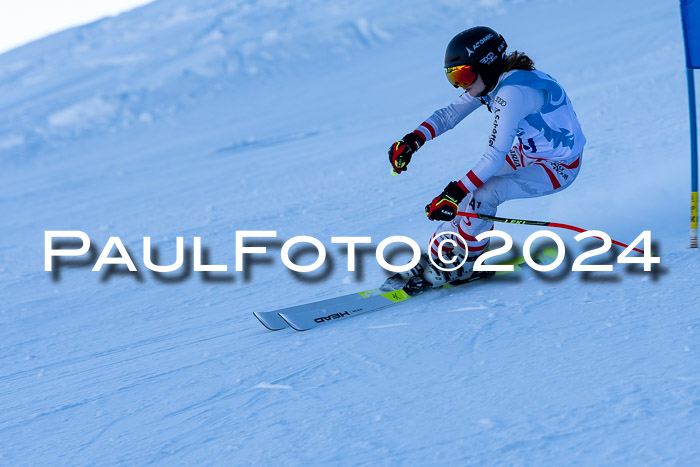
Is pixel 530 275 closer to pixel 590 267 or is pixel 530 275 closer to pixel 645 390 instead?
pixel 590 267

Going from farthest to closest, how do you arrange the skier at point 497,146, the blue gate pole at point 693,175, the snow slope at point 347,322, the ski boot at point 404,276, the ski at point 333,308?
the ski boot at point 404,276
the blue gate pole at point 693,175
the ski at point 333,308
the skier at point 497,146
the snow slope at point 347,322

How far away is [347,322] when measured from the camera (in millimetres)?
3586

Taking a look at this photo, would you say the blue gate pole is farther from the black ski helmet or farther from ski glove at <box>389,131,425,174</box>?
ski glove at <box>389,131,425,174</box>

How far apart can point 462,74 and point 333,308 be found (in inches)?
57.8

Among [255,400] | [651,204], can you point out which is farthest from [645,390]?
[651,204]

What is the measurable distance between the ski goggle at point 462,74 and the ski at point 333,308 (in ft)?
3.76

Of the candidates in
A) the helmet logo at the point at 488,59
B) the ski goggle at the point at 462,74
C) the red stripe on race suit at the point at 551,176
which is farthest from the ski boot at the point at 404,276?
the helmet logo at the point at 488,59

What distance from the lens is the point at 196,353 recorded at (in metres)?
3.53

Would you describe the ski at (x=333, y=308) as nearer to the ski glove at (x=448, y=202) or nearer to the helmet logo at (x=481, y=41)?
the ski glove at (x=448, y=202)

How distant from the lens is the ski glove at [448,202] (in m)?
3.40

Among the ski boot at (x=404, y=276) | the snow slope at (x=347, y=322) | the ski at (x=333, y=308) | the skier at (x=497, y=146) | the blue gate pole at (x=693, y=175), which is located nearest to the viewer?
the snow slope at (x=347, y=322)

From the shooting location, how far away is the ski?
3624 mm

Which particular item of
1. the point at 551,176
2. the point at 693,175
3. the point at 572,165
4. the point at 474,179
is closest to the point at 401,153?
the point at 474,179

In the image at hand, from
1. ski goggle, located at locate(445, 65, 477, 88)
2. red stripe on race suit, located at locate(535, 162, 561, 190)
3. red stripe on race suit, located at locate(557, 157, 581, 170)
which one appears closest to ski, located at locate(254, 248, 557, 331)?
red stripe on race suit, located at locate(535, 162, 561, 190)
